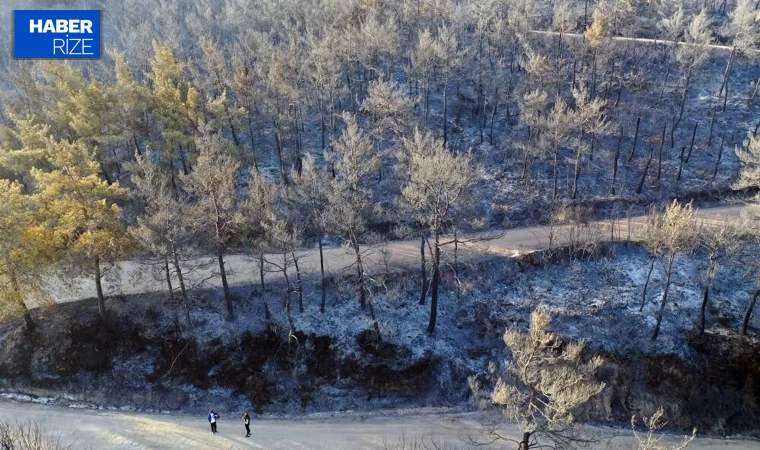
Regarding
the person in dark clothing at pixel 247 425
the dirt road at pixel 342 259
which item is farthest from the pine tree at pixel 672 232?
the person in dark clothing at pixel 247 425

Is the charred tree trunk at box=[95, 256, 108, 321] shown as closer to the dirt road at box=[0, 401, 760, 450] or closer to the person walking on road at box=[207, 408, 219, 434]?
the dirt road at box=[0, 401, 760, 450]

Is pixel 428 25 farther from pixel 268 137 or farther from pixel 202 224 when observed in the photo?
pixel 202 224

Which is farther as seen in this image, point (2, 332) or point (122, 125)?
point (122, 125)

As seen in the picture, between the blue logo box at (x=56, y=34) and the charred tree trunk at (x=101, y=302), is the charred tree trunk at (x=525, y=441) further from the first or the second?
the blue logo box at (x=56, y=34)

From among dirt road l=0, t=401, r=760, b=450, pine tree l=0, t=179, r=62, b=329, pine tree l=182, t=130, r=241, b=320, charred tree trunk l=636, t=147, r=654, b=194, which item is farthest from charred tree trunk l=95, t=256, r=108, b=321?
charred tree trunk l=636, t=147, r=654, b=194

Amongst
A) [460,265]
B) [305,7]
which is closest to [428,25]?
[305,7]
